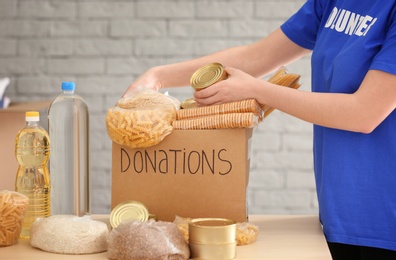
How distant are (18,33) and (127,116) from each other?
77.0 inches

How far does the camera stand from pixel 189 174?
1.42m

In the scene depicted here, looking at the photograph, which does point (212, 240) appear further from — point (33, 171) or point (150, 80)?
point (150, 80)

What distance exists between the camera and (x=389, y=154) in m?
1.41

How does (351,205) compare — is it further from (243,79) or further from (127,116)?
(127,116)

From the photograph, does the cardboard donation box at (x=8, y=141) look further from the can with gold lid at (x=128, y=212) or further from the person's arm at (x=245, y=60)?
the can with gold lid at (x=128, y=212)

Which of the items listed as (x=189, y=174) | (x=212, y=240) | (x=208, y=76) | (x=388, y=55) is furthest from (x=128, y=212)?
(x=388, y=55)

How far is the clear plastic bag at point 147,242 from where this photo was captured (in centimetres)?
118

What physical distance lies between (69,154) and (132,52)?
1.68 metres

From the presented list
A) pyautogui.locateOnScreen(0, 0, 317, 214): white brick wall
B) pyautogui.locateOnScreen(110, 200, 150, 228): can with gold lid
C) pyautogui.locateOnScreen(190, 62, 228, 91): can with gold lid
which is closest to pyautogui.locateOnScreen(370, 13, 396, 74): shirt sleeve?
pyautogui.locateOnScreen(190, 62, 228, 91): can with gold lid

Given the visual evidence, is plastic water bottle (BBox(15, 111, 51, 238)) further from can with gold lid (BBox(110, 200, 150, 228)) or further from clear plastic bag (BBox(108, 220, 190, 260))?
clear plastic bag (BBox(108, 220, 190, 260))

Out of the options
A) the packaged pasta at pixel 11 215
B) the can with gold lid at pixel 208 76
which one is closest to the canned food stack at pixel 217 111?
the can with gold lid at pixel 208 76

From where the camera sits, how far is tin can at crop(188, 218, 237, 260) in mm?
1193

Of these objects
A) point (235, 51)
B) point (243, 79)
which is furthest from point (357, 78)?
point (235, 51)

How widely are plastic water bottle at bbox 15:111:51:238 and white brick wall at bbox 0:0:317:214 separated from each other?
165cm
